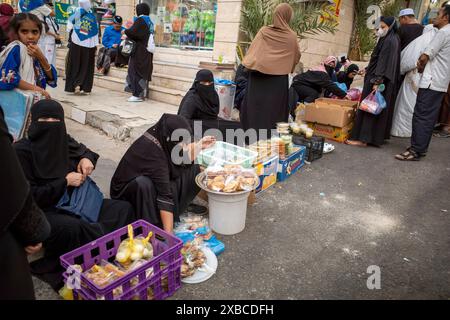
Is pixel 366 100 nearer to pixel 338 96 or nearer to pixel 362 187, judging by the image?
pixel 338 96

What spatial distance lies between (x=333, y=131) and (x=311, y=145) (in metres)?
1.28

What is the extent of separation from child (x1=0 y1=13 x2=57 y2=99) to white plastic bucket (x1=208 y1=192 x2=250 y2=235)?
2074 millimetres

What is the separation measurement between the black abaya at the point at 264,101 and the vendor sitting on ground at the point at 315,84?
1361mm

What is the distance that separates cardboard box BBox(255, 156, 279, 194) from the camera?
3.38 meters

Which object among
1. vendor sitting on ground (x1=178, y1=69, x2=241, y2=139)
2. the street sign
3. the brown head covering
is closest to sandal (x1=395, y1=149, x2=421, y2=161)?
the brown head covering

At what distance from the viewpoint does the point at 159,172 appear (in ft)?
8.02

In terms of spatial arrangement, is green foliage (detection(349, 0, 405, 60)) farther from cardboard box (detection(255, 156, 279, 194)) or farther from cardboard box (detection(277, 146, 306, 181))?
cardboard box (detection(255, 156, 279, 194))

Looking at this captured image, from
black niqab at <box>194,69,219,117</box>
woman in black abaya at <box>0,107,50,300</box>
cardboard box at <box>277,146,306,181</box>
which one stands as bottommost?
cardboard box at <box>277,146,306,181</box>

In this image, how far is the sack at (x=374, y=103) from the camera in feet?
15.9

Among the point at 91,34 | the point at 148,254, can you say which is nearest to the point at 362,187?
the point at 148,254

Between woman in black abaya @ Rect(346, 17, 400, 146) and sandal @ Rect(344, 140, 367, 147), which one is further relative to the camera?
sandal @ Rect(344, 140, 367, 147)

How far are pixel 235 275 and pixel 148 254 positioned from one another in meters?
0.61

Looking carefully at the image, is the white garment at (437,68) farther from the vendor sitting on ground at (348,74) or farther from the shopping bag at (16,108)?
the shopping bag at (16,108)

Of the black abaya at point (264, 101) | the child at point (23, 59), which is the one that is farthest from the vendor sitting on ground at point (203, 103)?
the child at point (23, 59)
